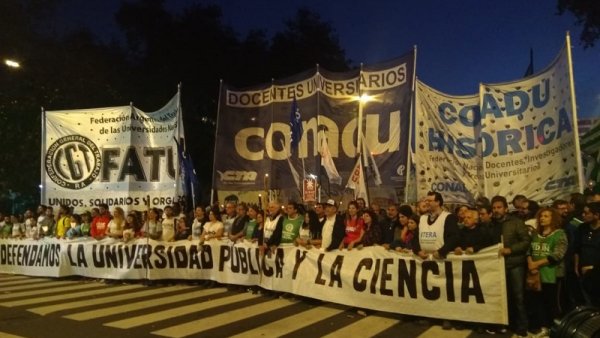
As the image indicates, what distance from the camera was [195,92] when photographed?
25062 mm

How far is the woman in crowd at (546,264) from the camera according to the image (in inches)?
289

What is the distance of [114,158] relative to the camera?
13.8m

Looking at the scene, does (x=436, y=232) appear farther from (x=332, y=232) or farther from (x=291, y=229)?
(x=291, y=229)

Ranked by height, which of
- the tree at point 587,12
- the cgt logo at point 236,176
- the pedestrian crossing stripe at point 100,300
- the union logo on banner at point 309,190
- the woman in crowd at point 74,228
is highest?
the tree at point 587,12

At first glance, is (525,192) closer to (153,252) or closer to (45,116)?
(153,252)

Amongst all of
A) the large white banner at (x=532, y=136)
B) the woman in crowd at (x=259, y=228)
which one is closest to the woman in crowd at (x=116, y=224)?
the woman in crowd at (x=259, y=228)

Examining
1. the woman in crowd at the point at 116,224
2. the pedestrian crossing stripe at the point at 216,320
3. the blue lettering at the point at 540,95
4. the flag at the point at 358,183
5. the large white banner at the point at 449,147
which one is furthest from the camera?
the woman in crowd at the point at 116,224

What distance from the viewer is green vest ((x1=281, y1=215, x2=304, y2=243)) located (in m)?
10.4

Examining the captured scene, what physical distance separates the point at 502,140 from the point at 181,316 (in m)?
6.59

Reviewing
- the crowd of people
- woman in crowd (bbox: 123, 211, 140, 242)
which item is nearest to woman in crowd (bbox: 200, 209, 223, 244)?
the crowd of people

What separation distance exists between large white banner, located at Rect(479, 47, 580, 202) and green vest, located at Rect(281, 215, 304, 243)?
362cm

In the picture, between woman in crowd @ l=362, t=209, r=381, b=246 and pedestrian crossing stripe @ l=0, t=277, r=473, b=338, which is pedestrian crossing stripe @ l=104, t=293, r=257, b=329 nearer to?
pedestrian crossing stripe @ l=0, t=277, r=473, b=338

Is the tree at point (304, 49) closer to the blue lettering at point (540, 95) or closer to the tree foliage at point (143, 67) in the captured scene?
the tree foliage at point (143, 67)

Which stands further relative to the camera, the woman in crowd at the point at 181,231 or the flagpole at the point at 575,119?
the woman in crowd at the point at 181,231
